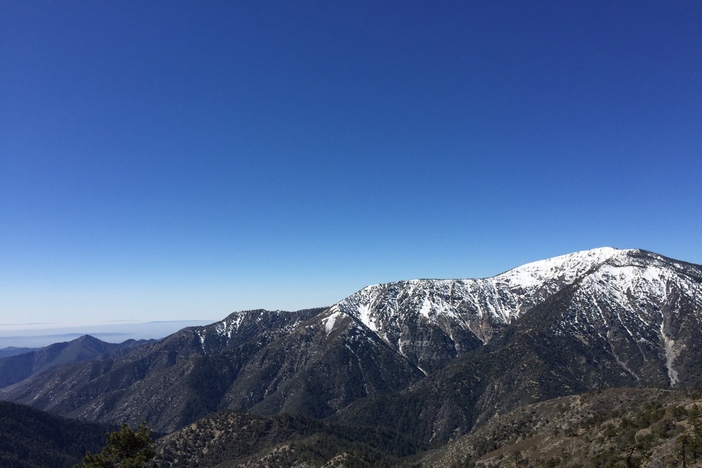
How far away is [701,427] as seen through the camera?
55.7 m

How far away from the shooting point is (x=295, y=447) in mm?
174375

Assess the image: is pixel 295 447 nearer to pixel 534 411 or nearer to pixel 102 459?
pixel 534 411

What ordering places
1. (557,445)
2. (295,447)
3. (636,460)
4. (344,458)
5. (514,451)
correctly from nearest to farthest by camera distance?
(636,460) → (557,445) → (514,451) → (344,458) → (295,447)

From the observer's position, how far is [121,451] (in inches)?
2153

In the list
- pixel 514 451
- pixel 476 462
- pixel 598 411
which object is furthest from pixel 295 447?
pixel 598 411

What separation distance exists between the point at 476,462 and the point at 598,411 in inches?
1448

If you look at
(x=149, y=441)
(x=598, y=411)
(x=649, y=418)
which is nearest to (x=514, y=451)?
(x=598, y=411)

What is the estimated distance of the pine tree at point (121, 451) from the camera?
174 feet

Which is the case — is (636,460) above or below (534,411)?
above

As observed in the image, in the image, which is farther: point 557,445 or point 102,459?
point 557,445

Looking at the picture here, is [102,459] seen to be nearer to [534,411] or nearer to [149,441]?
[149,441]

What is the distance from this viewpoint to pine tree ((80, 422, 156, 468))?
52.9 meters

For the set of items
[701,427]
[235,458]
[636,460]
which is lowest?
[235,458]

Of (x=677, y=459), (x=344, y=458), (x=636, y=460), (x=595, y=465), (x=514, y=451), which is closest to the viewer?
(x=677, y=459)
